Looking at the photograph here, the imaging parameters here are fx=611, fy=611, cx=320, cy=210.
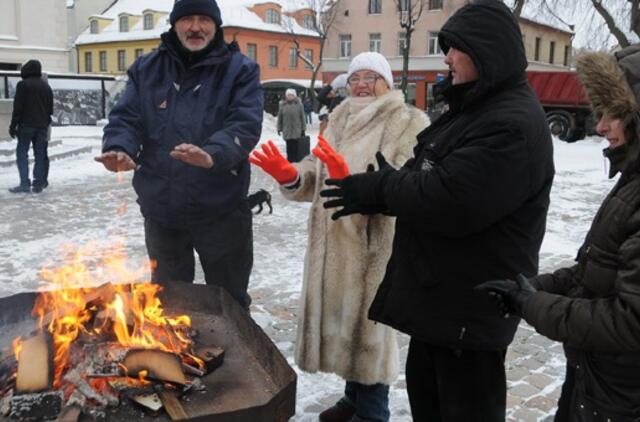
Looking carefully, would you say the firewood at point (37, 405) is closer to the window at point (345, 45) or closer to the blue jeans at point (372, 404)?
the blue jeans at point (372, 404)

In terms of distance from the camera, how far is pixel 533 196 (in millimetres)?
2229

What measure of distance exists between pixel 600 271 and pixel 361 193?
2.96 feet

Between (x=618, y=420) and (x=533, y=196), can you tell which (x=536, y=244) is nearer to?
(x=533, y=196)

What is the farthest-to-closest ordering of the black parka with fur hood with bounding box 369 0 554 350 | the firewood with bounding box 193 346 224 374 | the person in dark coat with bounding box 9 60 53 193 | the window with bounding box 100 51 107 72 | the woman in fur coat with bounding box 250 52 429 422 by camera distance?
the window with bounding box 100 51 107 72 → the person in dark coat with bounding box 9 60 53 193 → the woman in fur coat with bounding box 250 52 429 422 → the firewood with bounding box 193 346 224 374 → the black parka with fur hood with bounding box 369 0 554 350

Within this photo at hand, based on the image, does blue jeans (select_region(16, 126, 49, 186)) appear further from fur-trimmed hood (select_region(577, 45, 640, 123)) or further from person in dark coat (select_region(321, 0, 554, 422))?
fur-trimmed hood (select_region(577, 45, 640, 123))

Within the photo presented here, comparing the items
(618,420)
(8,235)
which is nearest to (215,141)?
(618,420)

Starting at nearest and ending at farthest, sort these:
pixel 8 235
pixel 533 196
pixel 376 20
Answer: pixel 533 196, pixel 8 235, pixel 376 20

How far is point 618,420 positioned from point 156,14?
51006 millimetres

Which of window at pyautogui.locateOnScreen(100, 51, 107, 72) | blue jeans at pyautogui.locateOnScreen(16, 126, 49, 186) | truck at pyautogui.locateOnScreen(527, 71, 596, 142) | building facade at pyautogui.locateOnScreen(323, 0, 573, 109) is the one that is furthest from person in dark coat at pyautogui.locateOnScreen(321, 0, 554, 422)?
window at pyautogui.locateOnScreen(100, 51, 107, 72)

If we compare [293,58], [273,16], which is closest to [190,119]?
[293,58]

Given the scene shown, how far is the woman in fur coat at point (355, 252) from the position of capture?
3086 mm

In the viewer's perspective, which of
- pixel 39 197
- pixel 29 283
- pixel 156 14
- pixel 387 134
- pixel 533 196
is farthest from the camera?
pixel 156 14

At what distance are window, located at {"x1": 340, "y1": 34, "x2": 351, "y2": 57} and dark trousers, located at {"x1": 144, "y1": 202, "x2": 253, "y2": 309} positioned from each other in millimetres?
43889

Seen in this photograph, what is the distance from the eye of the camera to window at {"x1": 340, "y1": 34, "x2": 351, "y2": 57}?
150ft
